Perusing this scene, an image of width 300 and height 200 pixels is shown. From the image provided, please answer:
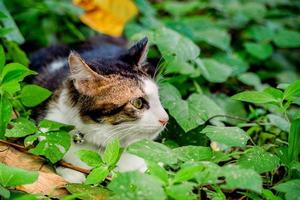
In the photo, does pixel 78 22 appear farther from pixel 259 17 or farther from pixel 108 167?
pixel 108 167

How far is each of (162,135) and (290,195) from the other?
103 cm

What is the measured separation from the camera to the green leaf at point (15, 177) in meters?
1.78

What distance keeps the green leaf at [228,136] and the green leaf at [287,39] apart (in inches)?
78.9

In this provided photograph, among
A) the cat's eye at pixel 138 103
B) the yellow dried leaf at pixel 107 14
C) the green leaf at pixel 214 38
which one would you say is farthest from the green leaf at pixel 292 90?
the yellow dried leaf at pixel 107 14

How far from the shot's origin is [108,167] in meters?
1.97

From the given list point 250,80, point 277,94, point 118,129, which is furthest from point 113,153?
point 250,80

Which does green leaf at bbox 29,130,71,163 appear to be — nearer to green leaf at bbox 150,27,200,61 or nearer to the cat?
the cat

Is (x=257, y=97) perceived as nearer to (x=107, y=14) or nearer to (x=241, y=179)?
(x=241, y=179)

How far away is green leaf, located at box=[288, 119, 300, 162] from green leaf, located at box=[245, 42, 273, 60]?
70.8 inches

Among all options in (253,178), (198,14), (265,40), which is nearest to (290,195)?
(253,178)

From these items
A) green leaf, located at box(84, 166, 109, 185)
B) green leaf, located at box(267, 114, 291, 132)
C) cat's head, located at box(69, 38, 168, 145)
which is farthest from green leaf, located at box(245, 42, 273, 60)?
green leaf, located at box(84, 166, 109, 185)

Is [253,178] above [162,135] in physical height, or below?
above

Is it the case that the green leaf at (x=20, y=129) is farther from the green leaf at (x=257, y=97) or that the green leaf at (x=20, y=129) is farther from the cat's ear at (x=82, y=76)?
the green leaf at (x=257, y=97)

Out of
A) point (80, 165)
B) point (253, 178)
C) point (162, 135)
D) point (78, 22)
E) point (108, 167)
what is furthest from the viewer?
point (78, 22)
